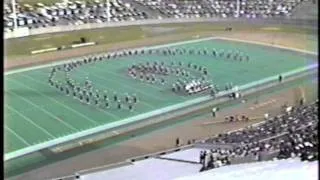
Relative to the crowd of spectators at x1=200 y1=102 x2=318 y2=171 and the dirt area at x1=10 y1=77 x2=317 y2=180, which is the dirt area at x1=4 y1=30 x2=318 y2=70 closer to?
the dirt area at x1=10 y1=77 x2=317 y2=180

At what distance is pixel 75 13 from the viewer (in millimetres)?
6453

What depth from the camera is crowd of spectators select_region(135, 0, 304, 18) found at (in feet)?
21.9

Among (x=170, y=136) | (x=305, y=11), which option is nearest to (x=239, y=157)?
(x=170, y=136)

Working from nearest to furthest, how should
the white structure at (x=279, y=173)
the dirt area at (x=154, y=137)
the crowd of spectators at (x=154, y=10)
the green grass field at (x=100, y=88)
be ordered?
1. the white structure at (x=279, y=173)
2. the dirt area at (x=154, y=137)
3. the green grass field at (x=100, y=88)
4. the crowd of spectators at (x=154, y=10)

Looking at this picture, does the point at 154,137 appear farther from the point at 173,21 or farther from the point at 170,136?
the point at 173,21

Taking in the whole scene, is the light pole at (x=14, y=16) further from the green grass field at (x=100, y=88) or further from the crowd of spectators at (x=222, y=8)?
the crowd of spectators at (x=222, y=8)

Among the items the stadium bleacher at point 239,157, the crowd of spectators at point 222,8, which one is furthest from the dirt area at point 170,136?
the crowd of spectators at point 222,8

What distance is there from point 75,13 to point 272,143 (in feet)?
14.8

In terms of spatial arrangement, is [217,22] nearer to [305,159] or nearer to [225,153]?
[225,153]

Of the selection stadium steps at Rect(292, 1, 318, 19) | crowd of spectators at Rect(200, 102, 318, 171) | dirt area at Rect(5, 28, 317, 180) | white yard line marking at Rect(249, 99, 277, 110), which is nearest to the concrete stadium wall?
stadium steps at Rect(292, 1, 318, 19)

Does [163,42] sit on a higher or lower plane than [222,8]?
lower

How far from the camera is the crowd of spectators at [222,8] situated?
6660 millimetres

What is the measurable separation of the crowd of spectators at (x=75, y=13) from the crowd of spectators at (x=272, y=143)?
3.53 m

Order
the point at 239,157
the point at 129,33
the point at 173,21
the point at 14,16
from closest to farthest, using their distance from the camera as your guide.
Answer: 1. the point at 239,157
2. the point at 14,16
3. the point at 129,33
4. the point at 173,21
